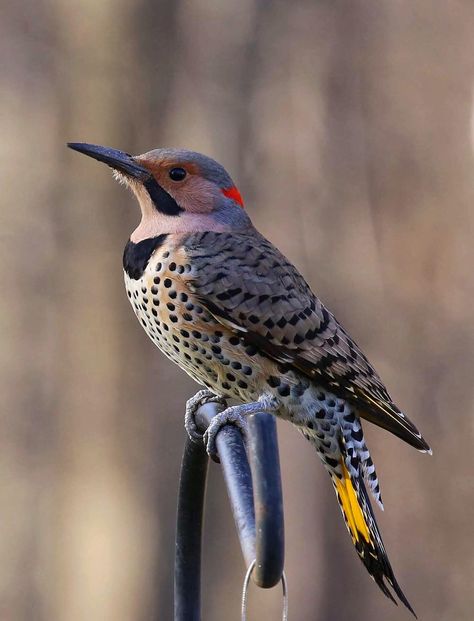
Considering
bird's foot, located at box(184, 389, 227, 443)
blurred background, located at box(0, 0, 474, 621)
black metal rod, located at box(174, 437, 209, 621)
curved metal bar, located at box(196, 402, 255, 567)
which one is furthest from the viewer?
blurred background, located at box(0, 0, 474, 621)

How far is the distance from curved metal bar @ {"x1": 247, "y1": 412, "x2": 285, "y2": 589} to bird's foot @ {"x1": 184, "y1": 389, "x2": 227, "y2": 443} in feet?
2.78

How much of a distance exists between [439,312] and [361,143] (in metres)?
1.21

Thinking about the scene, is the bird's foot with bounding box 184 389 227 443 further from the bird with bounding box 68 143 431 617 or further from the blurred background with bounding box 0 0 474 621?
the blurred background with bounding box 0 0 474 621

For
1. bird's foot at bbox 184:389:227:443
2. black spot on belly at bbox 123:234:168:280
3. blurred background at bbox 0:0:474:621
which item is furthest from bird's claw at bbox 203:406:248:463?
blurred background at bbox 0:0:474:621

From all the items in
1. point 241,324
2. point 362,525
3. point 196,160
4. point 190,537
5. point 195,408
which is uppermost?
point 196,160

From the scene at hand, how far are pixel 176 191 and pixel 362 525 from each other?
1.27 meters

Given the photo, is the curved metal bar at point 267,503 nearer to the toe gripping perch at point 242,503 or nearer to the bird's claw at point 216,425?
the toe gripping perch at point 242,503

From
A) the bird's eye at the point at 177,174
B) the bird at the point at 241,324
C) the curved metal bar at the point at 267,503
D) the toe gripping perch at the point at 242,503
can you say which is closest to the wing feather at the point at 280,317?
the bird at the point at 241,324

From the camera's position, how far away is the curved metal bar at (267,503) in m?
2.41

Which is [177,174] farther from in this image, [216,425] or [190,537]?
[190,537]

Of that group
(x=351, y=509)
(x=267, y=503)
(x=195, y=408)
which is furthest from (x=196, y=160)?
(x=267, y=503)

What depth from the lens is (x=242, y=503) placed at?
105 inches

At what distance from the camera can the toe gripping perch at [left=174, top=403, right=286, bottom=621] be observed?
2.43 meters

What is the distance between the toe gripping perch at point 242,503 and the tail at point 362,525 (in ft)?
2.48
